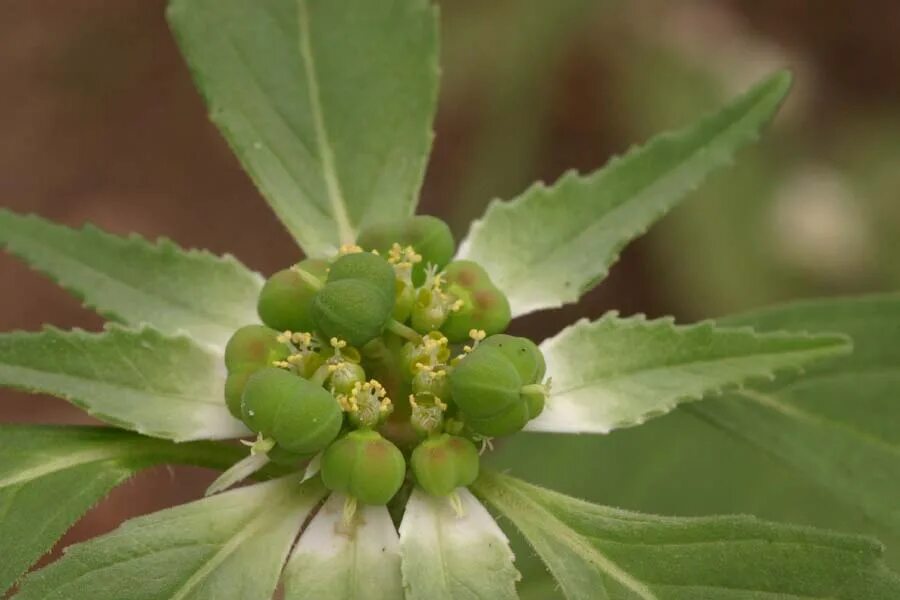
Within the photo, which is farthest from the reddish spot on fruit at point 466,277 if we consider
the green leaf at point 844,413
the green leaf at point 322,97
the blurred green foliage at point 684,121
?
the blurred green foliage at point 684,121

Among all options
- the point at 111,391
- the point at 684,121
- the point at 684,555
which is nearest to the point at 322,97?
the point at 111,391

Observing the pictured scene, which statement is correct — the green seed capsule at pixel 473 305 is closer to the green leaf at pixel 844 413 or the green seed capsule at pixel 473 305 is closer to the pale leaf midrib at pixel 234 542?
the pale leaf midrib at pixel 234 542

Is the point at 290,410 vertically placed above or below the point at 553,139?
below

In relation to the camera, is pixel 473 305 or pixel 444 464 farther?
pixel 473 305

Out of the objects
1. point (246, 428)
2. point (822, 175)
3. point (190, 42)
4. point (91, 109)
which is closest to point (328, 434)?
point (246, 428)

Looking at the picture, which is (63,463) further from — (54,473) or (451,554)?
(451,554)

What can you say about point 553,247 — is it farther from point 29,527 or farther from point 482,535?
point 29,527

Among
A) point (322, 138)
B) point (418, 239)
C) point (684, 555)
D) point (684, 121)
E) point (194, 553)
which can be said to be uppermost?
point (684, 121)

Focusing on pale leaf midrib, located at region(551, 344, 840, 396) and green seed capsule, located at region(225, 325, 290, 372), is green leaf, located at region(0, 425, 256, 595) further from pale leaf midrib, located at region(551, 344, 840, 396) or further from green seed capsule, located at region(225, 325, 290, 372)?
pale leaf midrib, located at region(551, 344, 840, 396)
